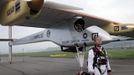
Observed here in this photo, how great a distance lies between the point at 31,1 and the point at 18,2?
498 millimetres

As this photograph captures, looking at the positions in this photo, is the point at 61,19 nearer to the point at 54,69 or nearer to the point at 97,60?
the point at 54,69

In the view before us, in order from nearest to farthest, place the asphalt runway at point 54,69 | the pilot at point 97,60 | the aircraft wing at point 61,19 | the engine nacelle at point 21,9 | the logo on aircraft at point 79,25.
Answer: the pilot at point 97,60 < the engine nacelle at point 21,9 < the aircraft wing at point 61,19 < the logo on aircraft at point 79,25 < the asphalt runway at point 54,69

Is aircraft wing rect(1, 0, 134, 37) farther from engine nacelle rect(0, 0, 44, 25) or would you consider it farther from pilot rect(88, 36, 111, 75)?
pilot rect(88, 36, 111, 75)

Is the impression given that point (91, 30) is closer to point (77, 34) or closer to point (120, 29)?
point (77, 34)

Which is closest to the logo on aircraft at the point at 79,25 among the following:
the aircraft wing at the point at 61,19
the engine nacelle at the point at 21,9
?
the aircraft wing at the point at 61,19

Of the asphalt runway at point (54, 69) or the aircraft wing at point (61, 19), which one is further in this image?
the asphalt runway at point (54, 69)

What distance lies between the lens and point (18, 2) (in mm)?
10102

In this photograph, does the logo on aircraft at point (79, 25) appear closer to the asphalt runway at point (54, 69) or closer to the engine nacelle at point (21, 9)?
the asphalt runway at point (54, 69)

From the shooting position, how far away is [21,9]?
393 inches

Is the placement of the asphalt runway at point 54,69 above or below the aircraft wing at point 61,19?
below

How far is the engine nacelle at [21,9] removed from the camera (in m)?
9.90

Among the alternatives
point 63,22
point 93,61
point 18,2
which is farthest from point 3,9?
point 63,22

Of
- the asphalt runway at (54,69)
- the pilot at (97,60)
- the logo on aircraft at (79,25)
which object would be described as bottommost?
the asphalt runway at (54,69)

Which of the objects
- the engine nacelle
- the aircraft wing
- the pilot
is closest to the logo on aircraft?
the aircraft wing
